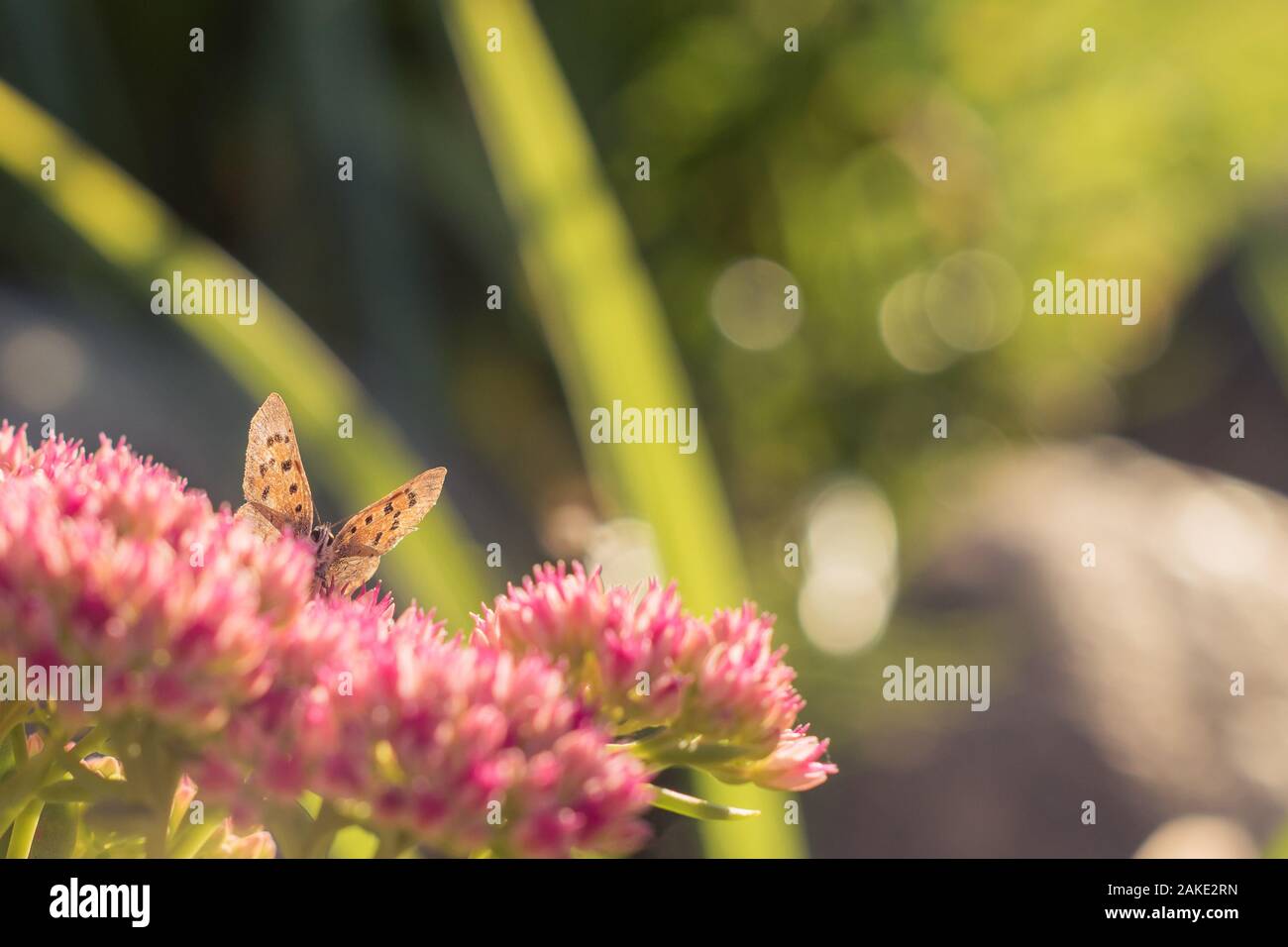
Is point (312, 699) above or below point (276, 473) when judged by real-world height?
below

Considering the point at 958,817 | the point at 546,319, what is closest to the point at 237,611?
the point at 546,319

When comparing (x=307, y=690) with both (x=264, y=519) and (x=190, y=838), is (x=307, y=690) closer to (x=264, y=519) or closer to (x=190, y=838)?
(x=190, y=838)

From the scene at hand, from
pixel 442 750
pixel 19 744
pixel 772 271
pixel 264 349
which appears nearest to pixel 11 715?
pixel 19 744

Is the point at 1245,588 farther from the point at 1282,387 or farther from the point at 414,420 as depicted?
the point at 414,420

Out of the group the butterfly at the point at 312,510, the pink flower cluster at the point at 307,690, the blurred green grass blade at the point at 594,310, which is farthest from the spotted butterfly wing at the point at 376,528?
the blurred green grass blade at the point at 594,310

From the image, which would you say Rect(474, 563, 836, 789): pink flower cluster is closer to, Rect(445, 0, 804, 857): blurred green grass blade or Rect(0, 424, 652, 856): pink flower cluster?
Rect(0, 424, 652, 856): pink flower cluster
